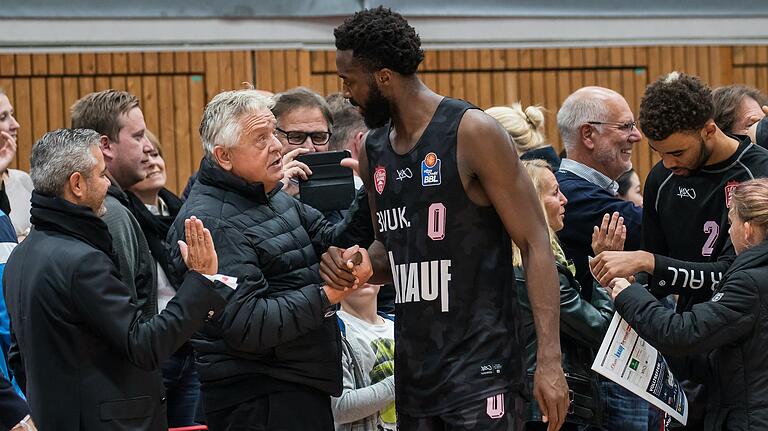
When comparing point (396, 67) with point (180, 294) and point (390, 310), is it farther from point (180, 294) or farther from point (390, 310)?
point (390, 310)

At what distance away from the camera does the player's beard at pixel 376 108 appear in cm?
320

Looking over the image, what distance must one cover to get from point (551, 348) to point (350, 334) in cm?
136

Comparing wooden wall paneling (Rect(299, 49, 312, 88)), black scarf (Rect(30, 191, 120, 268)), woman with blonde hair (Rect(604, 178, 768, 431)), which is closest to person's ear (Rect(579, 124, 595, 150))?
woman with blonde hair (Rect(604, 178, 768, 431))

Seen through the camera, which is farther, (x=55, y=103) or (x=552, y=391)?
(x=55, y=103)

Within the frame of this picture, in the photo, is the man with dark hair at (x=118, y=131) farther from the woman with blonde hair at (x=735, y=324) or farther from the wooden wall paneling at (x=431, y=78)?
the wooden wall paneling at (x=431, y=78)

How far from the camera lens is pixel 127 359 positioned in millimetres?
3322

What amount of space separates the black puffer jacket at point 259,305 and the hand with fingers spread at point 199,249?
0.10 meters

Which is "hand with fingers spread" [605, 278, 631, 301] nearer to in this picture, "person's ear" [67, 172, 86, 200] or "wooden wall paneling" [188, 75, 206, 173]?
"person's ear" [67, 172, 86, 200]

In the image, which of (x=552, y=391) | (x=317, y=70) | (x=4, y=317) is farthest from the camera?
(x=317, y=70)

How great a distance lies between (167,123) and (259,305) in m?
4.12

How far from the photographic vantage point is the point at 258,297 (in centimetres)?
338

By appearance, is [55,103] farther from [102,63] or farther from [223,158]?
[223,158]

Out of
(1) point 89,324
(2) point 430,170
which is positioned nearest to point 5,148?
(1) point 89,324

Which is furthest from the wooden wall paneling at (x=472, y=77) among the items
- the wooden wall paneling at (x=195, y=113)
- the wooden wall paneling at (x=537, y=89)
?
the wooden wall paneling at (x=195, y=113)
